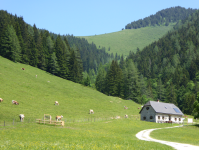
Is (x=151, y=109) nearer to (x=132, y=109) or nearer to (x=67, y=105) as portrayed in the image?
(x=132, y=109)

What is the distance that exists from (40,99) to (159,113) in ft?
139

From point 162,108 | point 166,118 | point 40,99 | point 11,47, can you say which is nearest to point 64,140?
point 40,99

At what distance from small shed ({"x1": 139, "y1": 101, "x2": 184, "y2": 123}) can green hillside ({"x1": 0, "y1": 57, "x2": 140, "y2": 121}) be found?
6496 millimetres

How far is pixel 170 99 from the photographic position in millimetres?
136000

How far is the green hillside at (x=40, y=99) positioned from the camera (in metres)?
49.3

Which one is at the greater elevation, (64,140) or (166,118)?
(64,140)

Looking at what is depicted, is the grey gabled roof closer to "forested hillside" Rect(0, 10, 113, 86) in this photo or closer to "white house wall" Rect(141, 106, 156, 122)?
"white house wall" Rect(141, 106, 156, 122)

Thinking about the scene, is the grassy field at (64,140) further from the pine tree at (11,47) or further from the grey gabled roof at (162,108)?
the pine tree at (11,47)

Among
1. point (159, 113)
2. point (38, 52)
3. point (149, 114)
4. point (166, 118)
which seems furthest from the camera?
point (38, 52)

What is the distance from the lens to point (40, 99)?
61.3m

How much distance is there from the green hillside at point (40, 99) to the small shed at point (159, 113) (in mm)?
6496

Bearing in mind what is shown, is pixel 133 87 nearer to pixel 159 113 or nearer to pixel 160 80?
pixel 159 113

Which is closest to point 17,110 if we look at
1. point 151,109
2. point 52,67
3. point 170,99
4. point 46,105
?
point 46,105

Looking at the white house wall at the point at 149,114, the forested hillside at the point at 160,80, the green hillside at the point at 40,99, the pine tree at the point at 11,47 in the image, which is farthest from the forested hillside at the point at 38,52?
the white house wall at the point at 149,114
